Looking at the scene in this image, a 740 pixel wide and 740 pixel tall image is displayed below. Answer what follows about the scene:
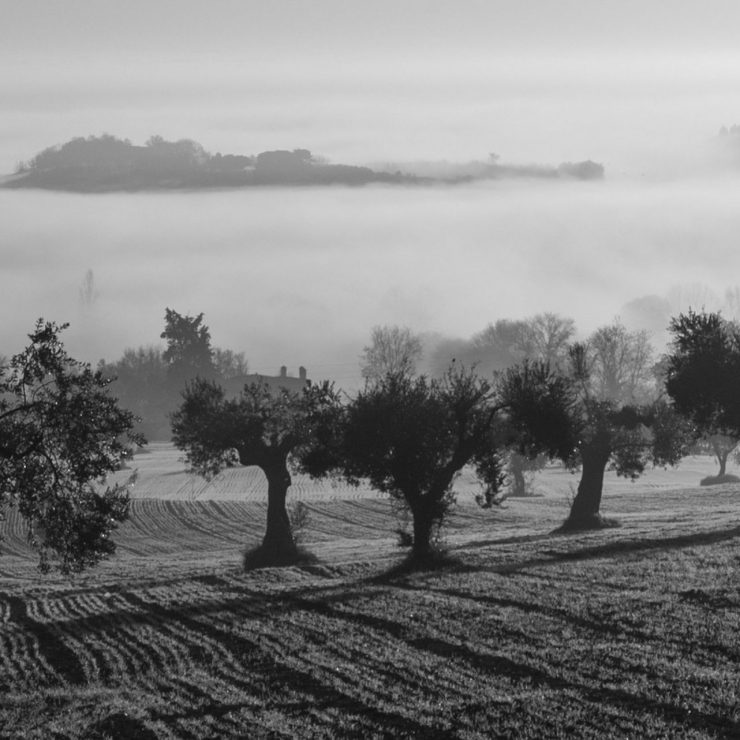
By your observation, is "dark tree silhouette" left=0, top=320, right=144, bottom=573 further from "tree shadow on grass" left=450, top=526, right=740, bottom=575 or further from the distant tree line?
"tree shadow on grass" left=450, top=526, right=740, bottom=575

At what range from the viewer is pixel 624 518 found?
81.0 meters

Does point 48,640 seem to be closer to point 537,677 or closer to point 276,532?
point 537,677

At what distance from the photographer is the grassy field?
25.8 meters

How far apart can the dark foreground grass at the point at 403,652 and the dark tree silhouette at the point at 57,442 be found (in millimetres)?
3825

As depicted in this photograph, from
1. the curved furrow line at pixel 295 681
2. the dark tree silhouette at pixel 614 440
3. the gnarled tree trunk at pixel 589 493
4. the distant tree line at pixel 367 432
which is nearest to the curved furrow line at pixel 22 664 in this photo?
the distant tree line at pixel 367 432

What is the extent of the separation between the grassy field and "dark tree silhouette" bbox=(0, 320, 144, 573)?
3.82 metres

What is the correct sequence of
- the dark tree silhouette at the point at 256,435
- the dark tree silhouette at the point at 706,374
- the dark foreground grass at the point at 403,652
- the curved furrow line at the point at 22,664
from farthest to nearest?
the dark tree silhouette at the point at 256,435, the dark tree silhouette at the point at 706,374, the curved furrow line at the point at 22,664, the dark foreground grass at the point at 403,652

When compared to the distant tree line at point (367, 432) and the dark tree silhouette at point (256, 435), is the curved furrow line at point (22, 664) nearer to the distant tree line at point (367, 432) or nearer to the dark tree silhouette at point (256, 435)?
the distant tree line at point (367, 432)

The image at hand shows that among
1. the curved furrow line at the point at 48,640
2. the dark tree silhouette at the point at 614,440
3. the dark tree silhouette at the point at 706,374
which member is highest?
the dark tree silhouette at the point at 706,374

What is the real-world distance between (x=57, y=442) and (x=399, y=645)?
38.0ft

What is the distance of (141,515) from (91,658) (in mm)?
69920

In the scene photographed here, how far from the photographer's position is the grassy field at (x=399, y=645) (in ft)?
84.7

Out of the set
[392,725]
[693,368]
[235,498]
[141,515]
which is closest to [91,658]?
[392,725]

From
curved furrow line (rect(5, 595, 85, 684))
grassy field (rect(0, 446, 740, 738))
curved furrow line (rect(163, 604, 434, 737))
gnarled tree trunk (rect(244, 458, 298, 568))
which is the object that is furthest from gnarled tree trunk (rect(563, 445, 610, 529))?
curved furrow line (rect(163, 604, 434, 737))
